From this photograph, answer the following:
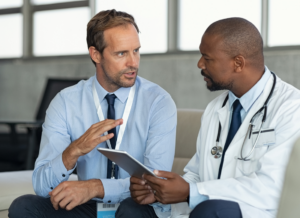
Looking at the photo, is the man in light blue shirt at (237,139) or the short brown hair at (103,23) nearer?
the man in light blue shirt at (237,139)

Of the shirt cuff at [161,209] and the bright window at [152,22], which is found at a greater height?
the bright window at [152,22]

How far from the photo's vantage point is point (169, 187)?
1.66m

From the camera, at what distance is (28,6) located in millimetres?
6602

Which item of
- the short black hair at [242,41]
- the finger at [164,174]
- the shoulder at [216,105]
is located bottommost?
the finger at [164,174]

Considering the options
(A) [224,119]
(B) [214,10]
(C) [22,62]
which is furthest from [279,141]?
(C) [22,62]

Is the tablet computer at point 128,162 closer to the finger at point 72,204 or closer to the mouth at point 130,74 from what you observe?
the finger at point 72,204

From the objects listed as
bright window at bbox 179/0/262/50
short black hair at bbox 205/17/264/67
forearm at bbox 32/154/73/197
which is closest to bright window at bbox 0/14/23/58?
bright window at bbox 179/0/262/50

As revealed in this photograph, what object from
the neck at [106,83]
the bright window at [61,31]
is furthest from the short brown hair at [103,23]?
the bright window at [61,31]

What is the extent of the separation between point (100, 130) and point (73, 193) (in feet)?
0.97

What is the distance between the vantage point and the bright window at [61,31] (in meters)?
6.19

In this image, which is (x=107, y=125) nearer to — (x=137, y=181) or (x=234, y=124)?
(x=137, y=181)

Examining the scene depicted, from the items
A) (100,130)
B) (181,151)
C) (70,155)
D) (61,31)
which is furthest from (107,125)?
(61,31)

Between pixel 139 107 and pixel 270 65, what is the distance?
274 cm

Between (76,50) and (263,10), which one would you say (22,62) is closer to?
(76,50)
